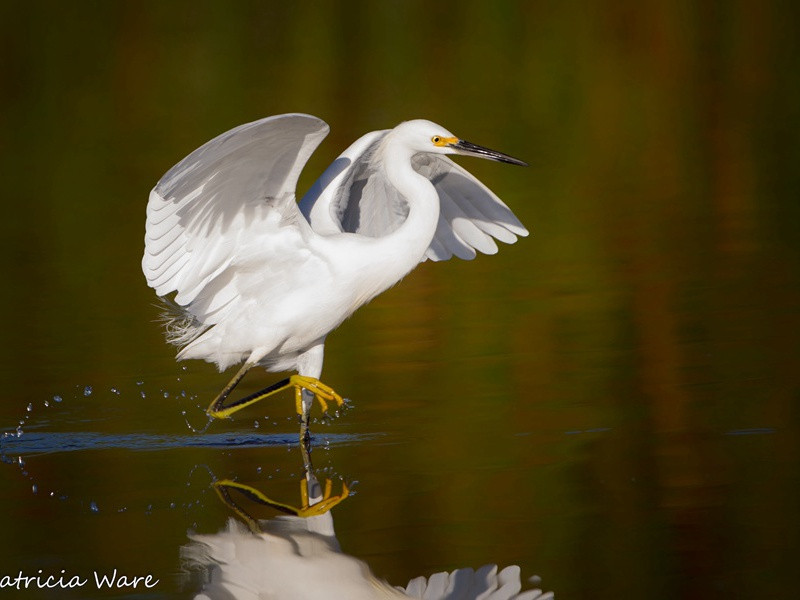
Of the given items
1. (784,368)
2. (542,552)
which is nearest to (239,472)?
(542,552)

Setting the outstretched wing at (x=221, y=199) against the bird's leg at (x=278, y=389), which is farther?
the bird's leg at (x=278, y=389)

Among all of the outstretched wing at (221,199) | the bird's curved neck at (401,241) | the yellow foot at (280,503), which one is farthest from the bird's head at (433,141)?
the yellow foot at (280,503)

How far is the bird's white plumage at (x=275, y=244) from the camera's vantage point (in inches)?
245

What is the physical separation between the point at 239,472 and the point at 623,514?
1797mm

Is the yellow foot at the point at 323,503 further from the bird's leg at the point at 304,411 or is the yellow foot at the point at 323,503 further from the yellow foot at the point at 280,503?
the bird's leg at the point at 304,411

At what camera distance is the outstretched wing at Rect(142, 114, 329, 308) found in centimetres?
592

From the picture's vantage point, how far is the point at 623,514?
16.9ft

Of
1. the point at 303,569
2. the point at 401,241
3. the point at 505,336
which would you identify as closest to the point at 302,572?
the point at 303,569

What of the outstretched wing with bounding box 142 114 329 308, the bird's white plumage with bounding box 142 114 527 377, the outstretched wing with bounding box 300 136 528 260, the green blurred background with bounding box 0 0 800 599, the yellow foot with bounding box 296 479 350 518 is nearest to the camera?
the green blurred background with bounding box 0 0 800 599

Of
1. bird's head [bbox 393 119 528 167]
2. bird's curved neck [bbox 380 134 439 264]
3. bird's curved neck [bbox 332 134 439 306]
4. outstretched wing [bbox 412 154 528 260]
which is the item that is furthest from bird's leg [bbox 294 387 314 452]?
bird's head [bbox 393 119 528 167]

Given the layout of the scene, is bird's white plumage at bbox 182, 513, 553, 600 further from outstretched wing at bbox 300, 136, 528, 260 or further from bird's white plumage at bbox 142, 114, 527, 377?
outstretched wing at bbox 300, 136, 528, 260

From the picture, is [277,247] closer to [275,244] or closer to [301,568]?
[275,244]

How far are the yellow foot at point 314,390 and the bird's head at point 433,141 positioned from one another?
1192 mm

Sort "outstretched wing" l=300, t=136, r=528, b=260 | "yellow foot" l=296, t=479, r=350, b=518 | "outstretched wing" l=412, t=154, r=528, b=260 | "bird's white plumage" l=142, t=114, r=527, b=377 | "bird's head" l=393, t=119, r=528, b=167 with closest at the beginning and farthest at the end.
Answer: "yellow foot" l=296, t=479, r=350, b=518
"bird's white plumage" l=142, t=114, r=527, b=377
"bird's head" l=393, t=119, r=528, b=167
"outstretched wing" l=300, t=136, r=528, b=260
"outstretched wing" l=412, t=154, r=528, b=260
